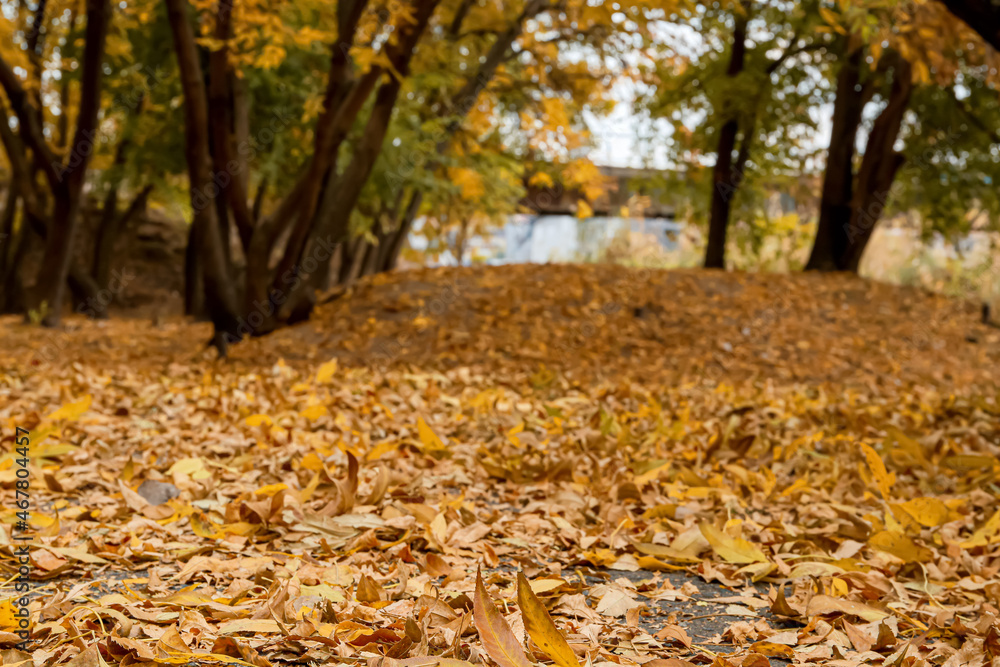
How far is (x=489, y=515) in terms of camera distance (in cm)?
220

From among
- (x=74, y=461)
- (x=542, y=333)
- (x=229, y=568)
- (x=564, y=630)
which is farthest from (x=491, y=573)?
(x=542, y=333)

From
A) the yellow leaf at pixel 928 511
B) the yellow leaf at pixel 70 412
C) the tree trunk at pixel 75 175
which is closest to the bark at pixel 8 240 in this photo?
the tree trunk at pixel 75 175

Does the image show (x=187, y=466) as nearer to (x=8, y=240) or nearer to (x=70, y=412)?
(x=70, y=412)

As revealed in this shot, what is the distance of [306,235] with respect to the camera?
6.33 m

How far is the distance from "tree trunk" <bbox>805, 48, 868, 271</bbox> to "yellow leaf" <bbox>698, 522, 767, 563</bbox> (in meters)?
8.21

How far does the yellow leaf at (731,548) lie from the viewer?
1.82 metres

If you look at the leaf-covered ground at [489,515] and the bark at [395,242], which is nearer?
the leaf-covered ground at [489,515]

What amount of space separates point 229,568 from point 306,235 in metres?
4.92

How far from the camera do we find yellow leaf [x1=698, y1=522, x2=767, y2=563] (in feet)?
5.97

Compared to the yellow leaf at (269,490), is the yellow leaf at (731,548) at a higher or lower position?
higher

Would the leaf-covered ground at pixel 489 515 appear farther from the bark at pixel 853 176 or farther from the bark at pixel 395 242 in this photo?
the bark at pixel 395 242

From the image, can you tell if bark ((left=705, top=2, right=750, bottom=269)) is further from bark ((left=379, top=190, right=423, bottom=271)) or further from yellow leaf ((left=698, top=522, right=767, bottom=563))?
yellow leaf ((left=698, top=522, right=767, bottom=563))

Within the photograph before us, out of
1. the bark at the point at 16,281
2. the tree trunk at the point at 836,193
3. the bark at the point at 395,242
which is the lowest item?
the bark at the point at 16,281

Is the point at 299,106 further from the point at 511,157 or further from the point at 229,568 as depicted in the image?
the point at 229,568
